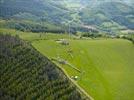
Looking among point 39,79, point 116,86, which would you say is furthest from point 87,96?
point 39,79

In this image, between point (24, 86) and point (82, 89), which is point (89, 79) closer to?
point (82, 89)

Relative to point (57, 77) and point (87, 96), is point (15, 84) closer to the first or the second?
point (57, 77)

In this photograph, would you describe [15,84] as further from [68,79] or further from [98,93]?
[98,93]

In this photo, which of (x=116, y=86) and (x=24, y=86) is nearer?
(x=116, y=86)

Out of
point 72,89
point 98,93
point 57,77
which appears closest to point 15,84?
point 57,77

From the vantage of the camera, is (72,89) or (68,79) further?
(68,79)

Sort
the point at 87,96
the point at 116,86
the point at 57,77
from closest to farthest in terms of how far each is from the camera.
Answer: the point at 87,96
the point at 116,86
the point at 57,77

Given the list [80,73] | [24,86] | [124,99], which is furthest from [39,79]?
[124,99]

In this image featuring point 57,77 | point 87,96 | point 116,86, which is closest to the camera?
point 87,96
